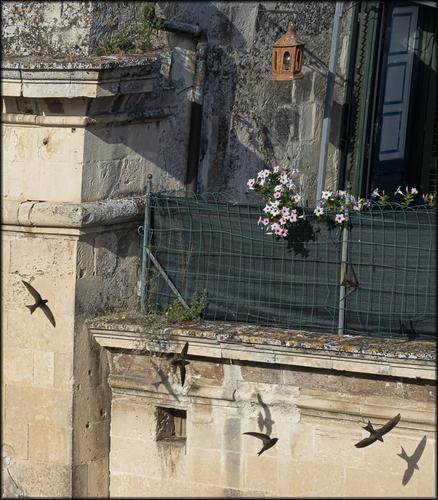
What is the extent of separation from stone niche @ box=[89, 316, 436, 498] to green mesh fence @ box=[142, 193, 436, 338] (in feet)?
0.62

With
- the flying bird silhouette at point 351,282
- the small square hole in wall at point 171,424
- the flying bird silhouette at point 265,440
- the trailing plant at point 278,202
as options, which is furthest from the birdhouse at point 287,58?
the flying bird silhouette at point 265,440

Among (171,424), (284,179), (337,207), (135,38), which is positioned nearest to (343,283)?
(337,207)

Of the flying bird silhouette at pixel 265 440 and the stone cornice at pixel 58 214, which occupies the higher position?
the stone cornice at pixel 58 214

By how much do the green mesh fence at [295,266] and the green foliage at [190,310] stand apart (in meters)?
0.05

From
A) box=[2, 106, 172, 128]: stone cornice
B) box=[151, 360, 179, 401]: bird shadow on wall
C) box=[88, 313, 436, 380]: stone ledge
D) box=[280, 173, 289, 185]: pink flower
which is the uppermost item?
box=[2, 106, 172, 128]: stone cornice

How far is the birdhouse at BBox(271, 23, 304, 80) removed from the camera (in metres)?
9.31

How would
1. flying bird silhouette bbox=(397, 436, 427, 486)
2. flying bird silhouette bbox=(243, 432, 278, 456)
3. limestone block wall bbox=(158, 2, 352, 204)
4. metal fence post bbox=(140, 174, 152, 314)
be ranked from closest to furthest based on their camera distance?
flying bird silhouette bbox=(397, 436, 427, 486)
flying bird silhouette bbox=(243, 432, 278, 456)
metal fence post bbox=(140, 174, 152, 314)
limestone block wall bbox=(158, 2, 352, 204)

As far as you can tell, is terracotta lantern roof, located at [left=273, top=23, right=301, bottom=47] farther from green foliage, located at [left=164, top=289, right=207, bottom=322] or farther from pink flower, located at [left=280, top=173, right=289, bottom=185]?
green foliage, located at [left=164, top=289, right=207, bottom=322]

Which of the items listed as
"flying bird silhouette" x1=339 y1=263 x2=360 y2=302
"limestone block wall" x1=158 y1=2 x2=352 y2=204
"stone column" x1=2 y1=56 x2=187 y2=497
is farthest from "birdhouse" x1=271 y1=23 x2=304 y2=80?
"flying bird silhouette" x1=339 y1=263 x2=360 y2=302

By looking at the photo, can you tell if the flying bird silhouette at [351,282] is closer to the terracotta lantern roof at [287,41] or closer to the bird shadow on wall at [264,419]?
the bird shadow on wall at [264,419]

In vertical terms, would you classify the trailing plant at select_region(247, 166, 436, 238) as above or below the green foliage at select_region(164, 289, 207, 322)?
above

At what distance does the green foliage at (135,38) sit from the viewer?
27.9 ft

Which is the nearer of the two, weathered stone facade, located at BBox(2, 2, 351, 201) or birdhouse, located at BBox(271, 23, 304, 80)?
weathered stone facade, located at BBox(2, 2, 351, 201)

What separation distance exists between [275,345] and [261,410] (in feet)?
1.52
